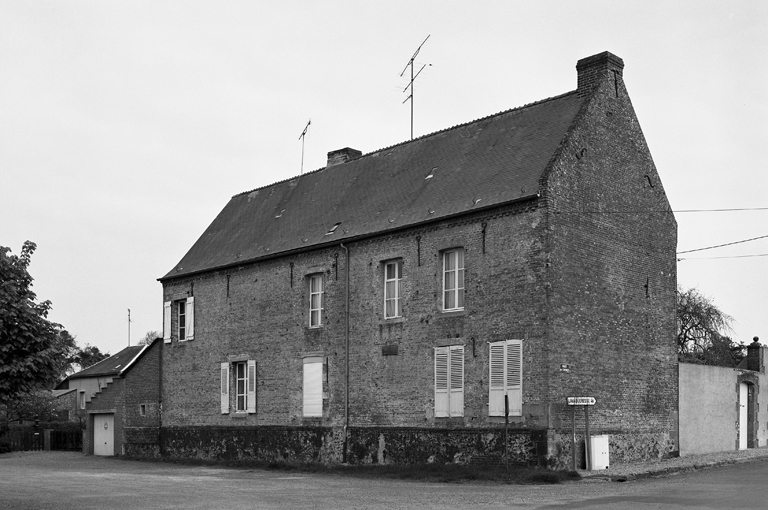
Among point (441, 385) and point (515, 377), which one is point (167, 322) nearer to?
point (441, 385)

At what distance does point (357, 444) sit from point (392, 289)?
4441 mm

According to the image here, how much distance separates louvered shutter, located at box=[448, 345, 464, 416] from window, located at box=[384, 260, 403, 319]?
2.52m

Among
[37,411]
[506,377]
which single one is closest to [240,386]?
[506,377]

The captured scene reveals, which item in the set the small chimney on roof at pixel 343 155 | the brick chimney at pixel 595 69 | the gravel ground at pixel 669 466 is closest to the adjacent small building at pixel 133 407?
the small chimney on roof at pixel 343 155

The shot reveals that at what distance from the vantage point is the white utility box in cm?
2170

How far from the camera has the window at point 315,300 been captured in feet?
91.7

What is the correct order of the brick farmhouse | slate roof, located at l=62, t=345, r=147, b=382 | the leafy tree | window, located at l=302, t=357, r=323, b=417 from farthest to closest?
slate roof, located at l=62, t=345, r=147, b=382
the leafy tree
window, located at l=302, t=357, r=323, b=417
the brick farmhouse

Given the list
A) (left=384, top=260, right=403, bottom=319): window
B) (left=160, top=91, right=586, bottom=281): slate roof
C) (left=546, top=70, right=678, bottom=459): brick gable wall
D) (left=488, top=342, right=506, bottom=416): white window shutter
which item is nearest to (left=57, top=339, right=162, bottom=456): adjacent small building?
(left=160, top=91, right=586, bottom=281): slate roof

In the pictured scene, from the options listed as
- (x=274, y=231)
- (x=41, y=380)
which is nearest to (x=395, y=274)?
(x=274, y=231)

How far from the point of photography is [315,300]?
28219 mm

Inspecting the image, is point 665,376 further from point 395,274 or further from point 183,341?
point 183,341

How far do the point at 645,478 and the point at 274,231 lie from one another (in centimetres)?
1565

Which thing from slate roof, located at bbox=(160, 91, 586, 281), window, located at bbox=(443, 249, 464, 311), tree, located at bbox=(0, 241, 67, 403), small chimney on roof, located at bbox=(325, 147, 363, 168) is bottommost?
tree, located at bbox=(0, 241, 67, 403)

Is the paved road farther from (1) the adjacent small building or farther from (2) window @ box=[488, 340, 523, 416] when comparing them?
(1) the adjacent small building
